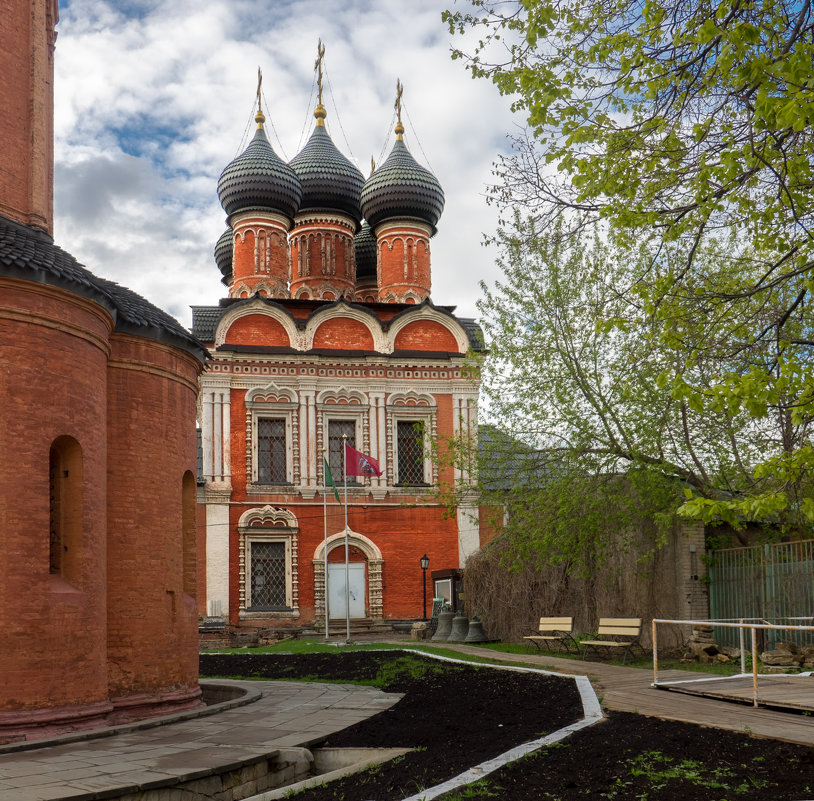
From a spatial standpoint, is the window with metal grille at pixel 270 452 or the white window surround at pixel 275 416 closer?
the white window surround at pixel 275 416

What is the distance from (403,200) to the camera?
32.6 meters

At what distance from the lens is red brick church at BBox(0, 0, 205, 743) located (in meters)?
9.70

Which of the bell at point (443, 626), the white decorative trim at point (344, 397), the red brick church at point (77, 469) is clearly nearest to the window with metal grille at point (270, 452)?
the white decorative trim at point (344, 397)

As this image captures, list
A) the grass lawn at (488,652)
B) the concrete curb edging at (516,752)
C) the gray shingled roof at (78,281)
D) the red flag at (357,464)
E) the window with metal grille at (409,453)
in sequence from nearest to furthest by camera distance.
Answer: the concrete curb edging at (516,752)
the gray shingled roof at (78,281)
the grass lawn at (488,652)
the red flag at (357,464)
the window with metal grille at (409,453)

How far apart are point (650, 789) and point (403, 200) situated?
1099 inches

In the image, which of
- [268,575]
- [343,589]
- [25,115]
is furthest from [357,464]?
[25,115]

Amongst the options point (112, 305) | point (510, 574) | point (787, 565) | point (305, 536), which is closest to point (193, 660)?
point (112, 305)

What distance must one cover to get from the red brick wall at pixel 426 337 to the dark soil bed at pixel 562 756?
19.2m

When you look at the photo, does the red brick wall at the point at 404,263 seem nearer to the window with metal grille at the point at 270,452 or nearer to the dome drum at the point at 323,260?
the dome drum at the point at 323,260

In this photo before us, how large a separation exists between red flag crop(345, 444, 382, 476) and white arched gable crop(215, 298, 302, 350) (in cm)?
475

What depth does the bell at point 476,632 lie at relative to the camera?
22344mm

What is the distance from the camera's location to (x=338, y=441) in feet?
96.4

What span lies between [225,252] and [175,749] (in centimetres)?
3088

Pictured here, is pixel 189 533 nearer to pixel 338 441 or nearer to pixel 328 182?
pixel 338 441
